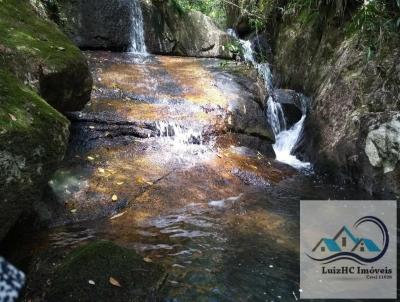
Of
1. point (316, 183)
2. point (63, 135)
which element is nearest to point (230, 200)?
point (316, 183)

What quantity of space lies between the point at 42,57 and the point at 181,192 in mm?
2486

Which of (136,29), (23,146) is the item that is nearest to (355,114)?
(23,146)

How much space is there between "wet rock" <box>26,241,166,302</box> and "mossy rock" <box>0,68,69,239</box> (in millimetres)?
577

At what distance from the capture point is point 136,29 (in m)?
12.0

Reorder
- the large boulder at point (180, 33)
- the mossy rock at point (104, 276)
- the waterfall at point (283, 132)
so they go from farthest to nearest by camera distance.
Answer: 1. the large boulder at point (180, 33)
2. the waterfall at point (283, 132)
3. the mossy rock at point (104, 276)

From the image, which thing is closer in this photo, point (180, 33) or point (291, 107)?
point (291, 107)

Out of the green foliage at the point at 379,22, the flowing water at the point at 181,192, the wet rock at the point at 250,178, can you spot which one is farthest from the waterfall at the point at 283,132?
the green foliage at the point at 379,22

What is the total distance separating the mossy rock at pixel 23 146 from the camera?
326cm

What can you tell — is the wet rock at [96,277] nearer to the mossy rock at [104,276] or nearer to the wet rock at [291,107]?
the mossy rock at [104,276]

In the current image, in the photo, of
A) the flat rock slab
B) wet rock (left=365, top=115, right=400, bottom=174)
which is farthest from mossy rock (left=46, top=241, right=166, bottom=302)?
wet rock (left=365, top=115, right=400, bottom=174)

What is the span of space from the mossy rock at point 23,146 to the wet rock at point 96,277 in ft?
1.89

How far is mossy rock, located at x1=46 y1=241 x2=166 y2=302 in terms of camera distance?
3.11 m

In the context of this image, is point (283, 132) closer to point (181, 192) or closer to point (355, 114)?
point (355, 114)

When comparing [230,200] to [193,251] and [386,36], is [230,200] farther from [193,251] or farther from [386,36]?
[386,36]
